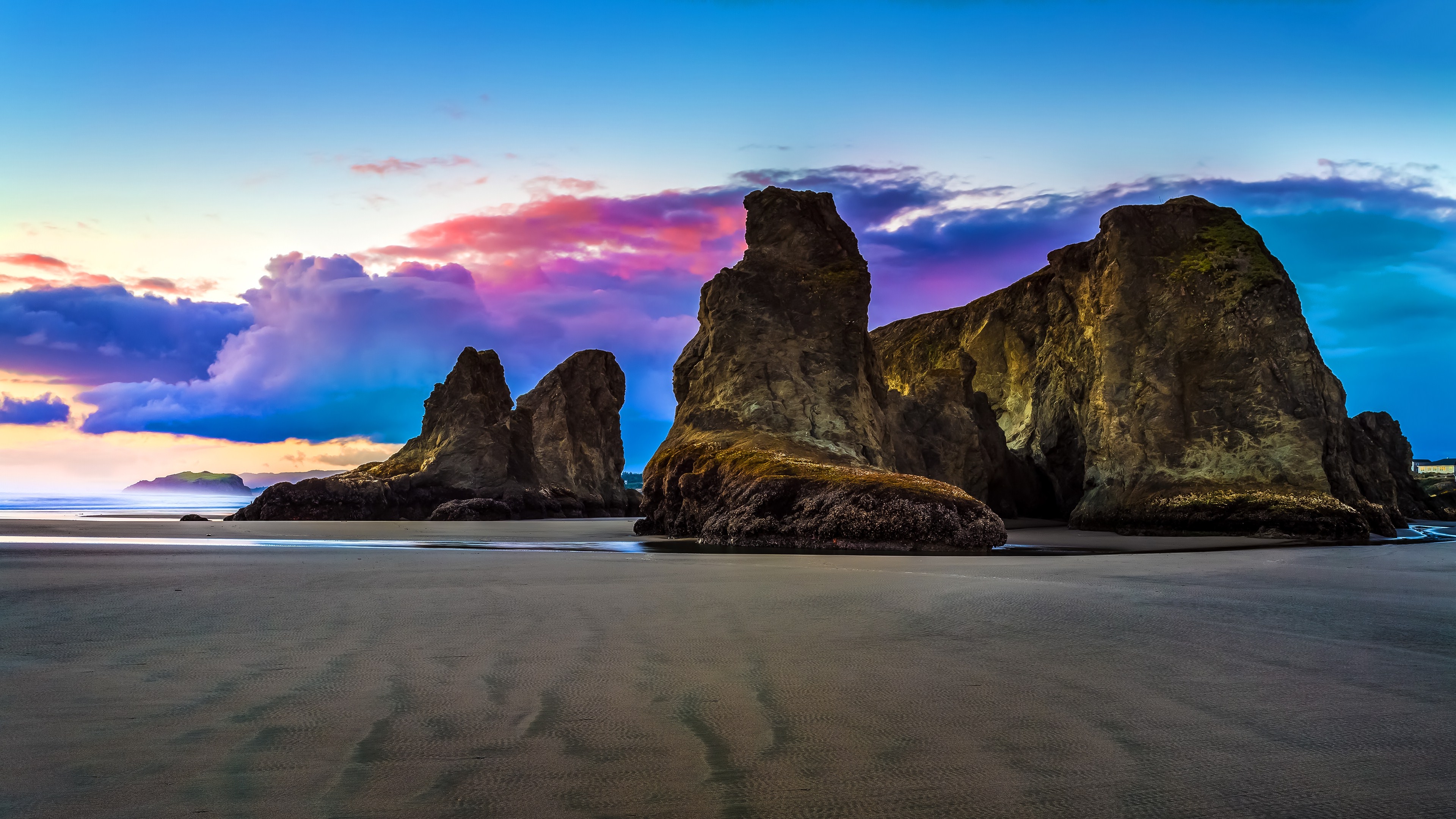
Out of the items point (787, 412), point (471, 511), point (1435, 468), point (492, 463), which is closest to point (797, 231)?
point (787, 412)

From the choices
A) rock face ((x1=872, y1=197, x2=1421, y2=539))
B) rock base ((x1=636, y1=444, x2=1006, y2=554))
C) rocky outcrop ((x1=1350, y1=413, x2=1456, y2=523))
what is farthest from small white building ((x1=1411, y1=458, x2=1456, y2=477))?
rock base ((x1=636, y1=444, x2=1006, y2=554))

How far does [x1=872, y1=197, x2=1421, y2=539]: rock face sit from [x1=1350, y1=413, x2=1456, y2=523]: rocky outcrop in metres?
0.29

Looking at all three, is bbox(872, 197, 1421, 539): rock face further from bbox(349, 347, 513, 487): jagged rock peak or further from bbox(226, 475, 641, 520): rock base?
bbox(349, 347, 513, 487): jagged rock peak

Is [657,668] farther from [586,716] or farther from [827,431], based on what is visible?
[827,431]

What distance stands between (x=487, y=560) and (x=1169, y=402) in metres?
29.5

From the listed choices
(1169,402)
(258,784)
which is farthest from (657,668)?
(1169,402)

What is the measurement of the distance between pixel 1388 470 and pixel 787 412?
27058mm

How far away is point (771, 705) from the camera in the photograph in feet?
12.3

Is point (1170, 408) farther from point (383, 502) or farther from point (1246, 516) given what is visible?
point (383, 502)

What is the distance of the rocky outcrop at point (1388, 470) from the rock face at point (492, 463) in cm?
3981

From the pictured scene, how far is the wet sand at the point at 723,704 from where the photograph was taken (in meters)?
2.66

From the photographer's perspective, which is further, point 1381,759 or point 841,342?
point 841,342

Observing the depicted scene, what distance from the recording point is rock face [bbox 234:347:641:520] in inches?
1956

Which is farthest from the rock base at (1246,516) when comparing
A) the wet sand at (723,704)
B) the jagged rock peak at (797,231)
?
the wet sand at (723,704)
